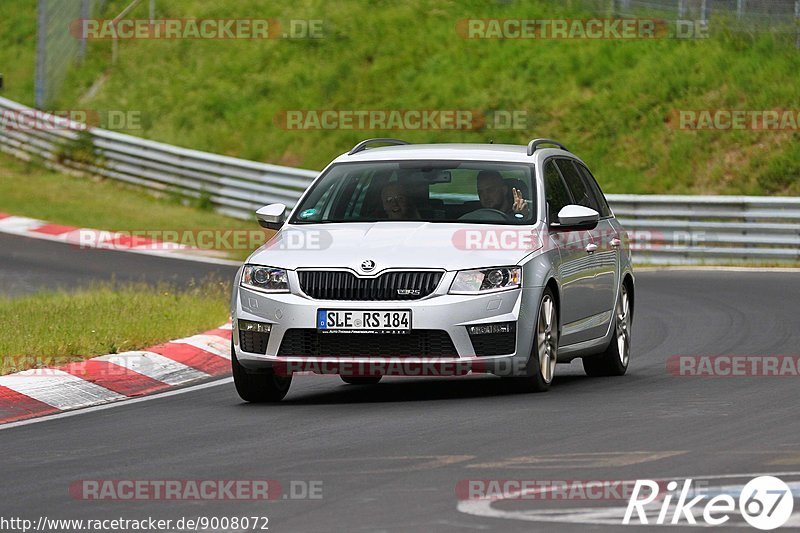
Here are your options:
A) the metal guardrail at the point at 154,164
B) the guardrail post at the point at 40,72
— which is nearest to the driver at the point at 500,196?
the metal guardrail at the point at 154,164

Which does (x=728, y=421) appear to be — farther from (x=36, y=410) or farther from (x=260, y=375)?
(x=36, y=410)

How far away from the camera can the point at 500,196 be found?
11.5 meters

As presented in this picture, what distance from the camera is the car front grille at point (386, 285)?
10367 millimetres

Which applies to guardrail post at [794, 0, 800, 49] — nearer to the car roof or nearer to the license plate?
the car roof

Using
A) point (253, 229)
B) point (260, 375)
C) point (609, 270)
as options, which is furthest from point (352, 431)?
point (253, 229)

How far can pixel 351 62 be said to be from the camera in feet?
121

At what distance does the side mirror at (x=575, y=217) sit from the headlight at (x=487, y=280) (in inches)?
34.0

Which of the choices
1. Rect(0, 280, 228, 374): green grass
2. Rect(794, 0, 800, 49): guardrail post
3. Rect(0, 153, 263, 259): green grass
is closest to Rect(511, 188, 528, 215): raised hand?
Rect(0, 280, 228, 374): green grass

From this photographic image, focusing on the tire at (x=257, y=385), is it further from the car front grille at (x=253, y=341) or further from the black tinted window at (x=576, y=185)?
the black tinted window at (x=576, y=185)

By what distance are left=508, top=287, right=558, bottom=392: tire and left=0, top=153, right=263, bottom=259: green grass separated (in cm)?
1467

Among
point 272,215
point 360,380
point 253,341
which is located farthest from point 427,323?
point 360,380

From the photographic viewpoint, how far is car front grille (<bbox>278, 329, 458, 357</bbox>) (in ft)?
33.9

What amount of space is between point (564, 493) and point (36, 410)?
4.63 meters

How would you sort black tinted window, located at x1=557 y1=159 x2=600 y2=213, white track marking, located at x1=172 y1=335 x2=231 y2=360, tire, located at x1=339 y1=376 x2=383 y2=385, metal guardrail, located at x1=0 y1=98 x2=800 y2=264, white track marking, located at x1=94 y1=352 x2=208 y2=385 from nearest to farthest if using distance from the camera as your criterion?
tire, located at x1=339 y1=376 x2=383 y2=385
white track marking, located at x1=94 y1=352 x2=208 y2=385
black tinted window, located at x1=557 y1=159 x2=600 y2=213
white track marking, located at x1=172 y1=335 x2=231 y2=360
metal guardrail, located at x1=0 y1=98 x2=800 y2=264
